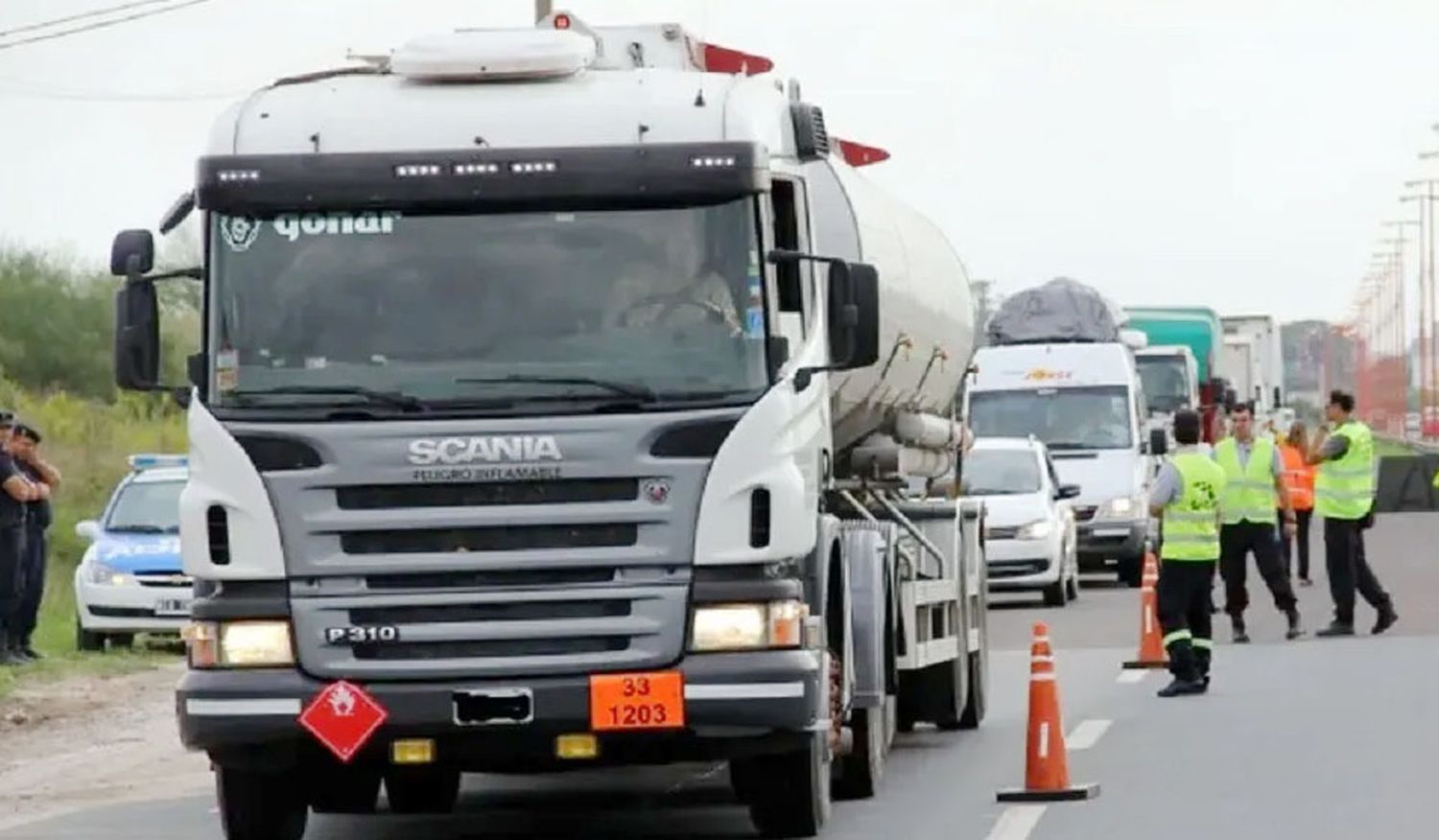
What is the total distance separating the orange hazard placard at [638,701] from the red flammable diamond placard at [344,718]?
770 millimetres

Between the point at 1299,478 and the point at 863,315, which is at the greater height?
the point at 863,315

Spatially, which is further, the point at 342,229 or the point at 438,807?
the point at 438,807

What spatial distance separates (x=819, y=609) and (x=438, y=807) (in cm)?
301

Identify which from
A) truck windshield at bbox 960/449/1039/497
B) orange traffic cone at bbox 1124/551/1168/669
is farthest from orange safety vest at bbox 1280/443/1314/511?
orange traffic cone at bbox 1124/551/1168/669

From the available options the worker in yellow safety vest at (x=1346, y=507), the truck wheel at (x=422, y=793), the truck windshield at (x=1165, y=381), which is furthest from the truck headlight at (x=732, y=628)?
the truck windshield at (x=1165, y=381)

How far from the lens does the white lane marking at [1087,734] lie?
18188mm

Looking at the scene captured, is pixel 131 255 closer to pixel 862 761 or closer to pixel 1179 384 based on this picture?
pixel 862 761

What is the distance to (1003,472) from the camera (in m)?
34.2

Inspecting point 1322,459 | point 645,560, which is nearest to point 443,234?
point 645,560

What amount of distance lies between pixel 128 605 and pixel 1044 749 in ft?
43.6

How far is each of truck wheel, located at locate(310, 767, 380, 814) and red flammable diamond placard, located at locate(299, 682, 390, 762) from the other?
6.07 ft

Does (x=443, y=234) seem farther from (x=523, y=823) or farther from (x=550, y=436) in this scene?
(x=523, y=823)

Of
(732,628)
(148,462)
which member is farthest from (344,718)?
(148,462)

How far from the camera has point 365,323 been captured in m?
12.8
